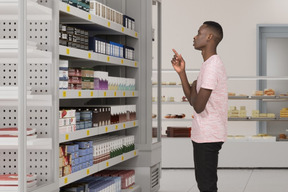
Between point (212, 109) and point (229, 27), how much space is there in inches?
353

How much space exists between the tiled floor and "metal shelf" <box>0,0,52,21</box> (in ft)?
13.7

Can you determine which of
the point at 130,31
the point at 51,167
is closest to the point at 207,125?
the point at 51,167

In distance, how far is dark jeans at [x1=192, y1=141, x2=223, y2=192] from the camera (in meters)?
4.29

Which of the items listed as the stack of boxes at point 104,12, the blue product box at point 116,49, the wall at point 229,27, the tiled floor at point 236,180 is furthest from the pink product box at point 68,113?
the wall at point 229,27

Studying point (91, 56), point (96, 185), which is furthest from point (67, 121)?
point (96, 185)

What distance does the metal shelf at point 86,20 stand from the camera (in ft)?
16.3

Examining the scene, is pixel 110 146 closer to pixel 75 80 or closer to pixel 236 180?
pixel 75 80

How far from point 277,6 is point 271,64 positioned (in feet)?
3.99

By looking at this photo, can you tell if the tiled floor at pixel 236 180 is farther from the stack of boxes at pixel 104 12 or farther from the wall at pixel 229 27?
the wall at pixel 229 27

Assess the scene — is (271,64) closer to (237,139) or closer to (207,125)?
(237,139)

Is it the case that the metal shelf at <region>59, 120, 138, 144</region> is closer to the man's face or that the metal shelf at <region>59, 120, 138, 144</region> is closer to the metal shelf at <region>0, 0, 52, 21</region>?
the metal shelf at <region>0, 0, 52, 21</region>

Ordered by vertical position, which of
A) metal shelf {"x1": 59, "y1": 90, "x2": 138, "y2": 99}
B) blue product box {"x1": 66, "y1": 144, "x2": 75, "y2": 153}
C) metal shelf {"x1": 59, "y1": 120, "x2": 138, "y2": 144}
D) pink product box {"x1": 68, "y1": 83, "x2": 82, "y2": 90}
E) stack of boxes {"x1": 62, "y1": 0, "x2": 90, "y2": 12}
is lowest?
blue product box {"x1": 66, "y1": 144, "x2": 75, "y2": 153}

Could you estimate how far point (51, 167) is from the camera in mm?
4520

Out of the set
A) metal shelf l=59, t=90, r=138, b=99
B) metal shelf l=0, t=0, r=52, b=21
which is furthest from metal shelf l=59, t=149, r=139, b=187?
metal shelf l=0, t=0, r=52, b=21
